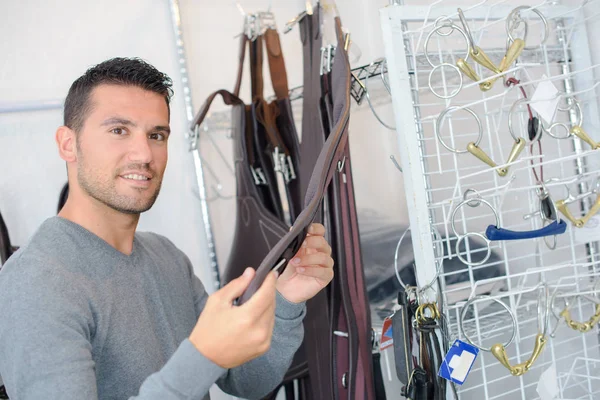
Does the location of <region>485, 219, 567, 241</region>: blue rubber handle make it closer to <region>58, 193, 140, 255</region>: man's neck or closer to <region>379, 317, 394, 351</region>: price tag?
<region>379, 317, 394, 351</region>: price tag

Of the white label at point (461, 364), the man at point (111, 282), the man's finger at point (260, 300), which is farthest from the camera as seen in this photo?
the white label at point (461, 364)

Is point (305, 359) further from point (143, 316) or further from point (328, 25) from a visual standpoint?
point (328, 25)

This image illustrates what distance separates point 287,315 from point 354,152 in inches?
33.3

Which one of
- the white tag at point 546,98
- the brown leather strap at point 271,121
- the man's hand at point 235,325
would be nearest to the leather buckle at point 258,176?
the brown leather strap at point 271,121

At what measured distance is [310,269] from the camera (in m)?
0.94

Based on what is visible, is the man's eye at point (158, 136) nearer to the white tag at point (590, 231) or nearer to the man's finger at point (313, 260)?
the man's finger at point (313, 260)

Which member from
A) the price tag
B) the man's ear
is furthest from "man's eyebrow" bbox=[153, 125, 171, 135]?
the price tag

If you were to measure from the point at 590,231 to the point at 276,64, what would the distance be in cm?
80

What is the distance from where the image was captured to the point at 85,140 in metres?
0.98

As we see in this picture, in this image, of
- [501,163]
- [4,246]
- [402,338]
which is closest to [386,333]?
[402,338]

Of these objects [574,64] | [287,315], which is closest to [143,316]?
[287,315]

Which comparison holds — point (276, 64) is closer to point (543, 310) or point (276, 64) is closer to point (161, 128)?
point (161, 128)

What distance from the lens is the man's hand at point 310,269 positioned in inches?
37.2

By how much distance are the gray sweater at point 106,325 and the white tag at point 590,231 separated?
0.56 m
